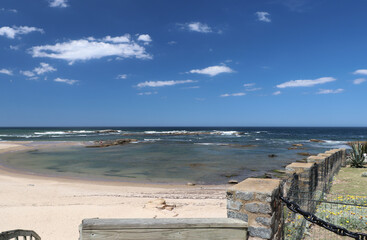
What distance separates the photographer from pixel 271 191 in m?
3.48

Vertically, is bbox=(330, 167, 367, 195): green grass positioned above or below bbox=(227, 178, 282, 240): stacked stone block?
below

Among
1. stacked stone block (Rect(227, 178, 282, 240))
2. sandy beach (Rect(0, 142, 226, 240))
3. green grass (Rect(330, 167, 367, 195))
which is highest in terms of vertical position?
stacked stone block (Rect(227, 178, 282, 240))

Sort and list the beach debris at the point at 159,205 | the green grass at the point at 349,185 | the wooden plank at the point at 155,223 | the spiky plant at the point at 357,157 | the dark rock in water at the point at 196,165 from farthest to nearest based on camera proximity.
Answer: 1. the dark rock in water at the point at 196,165
2. the spiky plant at the point at 357,157
3. the green grass at the point at 349,185
4. the beach debris at the point at 159,205
5. the wooden plank at the point at 155,223

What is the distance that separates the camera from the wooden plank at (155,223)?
1777mm

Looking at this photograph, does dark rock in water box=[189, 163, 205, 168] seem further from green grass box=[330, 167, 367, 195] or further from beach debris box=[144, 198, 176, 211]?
beach debris box=[144, 198, 176, 211]

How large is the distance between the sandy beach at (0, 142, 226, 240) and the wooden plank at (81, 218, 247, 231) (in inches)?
252

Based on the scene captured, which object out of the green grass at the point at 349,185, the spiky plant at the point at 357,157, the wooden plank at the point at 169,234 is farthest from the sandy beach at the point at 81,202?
the spiky plant at the point at 357,157

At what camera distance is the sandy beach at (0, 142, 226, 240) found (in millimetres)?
8047

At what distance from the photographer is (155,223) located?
5.90 feet

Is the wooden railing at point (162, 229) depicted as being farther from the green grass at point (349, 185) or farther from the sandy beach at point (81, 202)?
the green grass at point (349, 185)

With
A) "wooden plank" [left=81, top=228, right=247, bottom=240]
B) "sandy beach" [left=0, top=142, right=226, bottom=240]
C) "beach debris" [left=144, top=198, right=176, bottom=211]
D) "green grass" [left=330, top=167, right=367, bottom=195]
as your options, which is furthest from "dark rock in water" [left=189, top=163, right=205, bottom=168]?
"wooden plank" [left=81, top=228, right=247, bottom=240]

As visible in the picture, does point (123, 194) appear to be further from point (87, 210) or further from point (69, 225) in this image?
point (69, 225)

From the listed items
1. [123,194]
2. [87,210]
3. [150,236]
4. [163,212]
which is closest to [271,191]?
[150,236]

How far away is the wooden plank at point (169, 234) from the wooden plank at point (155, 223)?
0.11ft
